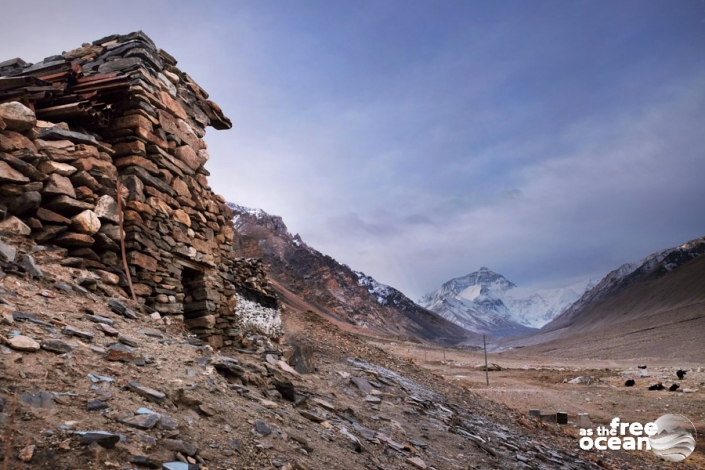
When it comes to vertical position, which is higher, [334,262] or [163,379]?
[334,262]

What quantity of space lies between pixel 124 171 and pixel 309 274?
113 m

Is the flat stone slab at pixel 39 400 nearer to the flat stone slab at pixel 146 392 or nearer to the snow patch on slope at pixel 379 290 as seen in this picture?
the flat stone slab at pixel 146 392

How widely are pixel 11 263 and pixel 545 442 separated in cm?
1221

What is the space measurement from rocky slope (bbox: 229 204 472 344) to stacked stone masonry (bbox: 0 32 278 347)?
7927cm

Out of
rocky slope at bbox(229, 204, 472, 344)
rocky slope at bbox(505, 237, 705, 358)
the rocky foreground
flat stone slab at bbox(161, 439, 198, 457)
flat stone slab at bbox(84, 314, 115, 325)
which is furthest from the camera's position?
rocky slope at bbox(229, 204, 472, 344)

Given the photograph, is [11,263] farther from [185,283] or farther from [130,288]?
[185,283]

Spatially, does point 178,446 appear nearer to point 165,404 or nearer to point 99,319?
point 165,404

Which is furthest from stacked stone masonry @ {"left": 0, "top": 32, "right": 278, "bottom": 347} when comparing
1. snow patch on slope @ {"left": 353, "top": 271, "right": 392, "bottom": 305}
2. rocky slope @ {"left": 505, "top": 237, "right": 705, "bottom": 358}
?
→ snow patch on slope @ {"left": 353, "top": 271, "right": 392, "bottom": 305}

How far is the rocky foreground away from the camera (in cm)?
306

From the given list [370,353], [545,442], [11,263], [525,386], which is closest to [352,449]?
[11,263]

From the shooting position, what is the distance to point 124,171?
7453 mm

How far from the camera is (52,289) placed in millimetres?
5367

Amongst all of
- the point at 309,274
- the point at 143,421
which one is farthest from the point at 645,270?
the point at 143,421

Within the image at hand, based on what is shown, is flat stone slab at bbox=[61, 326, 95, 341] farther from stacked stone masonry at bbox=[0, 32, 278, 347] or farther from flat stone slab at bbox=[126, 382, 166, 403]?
stacked stone masonry at bbox=[0, 32, 278, 347]
